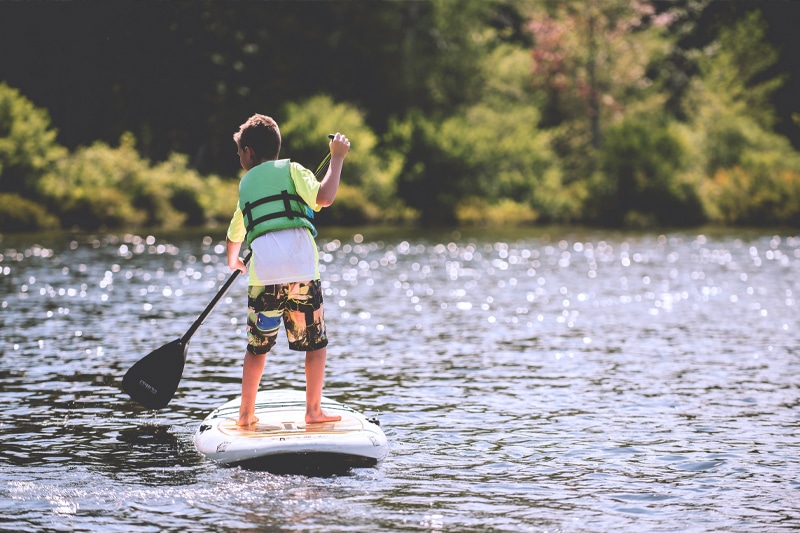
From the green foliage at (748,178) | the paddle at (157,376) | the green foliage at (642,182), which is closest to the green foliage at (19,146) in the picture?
the green foliage at (642,182)

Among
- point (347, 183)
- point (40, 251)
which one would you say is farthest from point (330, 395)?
point (347, 183)

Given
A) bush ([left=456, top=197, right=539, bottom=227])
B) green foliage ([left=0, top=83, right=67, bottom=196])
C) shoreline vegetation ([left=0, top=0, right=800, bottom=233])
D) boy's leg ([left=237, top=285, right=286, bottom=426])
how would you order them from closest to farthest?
1. boy's leg ([left=237, top=285, right=286, bottom=426])
2. green foliage ([left=0, top=83, right=67, bottom=196])
3. shoreline vegetation ([left=0, top=0, right=800, bottom=233])
4. bush ([left=456, top=197, right=539, bottom=227])

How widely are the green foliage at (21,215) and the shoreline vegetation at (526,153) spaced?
0.21 feet

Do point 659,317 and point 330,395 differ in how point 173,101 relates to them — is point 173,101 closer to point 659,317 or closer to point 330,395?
point 659,317

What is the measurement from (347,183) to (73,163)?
11.9 meters

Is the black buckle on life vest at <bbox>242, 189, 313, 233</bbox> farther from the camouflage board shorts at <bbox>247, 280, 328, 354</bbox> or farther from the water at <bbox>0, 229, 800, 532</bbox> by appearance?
the water at <bbox>0, 229, 800, 532</bbox>

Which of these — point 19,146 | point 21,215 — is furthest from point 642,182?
point 19,146

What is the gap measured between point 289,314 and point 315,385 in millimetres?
601

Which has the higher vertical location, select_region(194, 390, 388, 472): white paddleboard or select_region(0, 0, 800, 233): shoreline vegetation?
select_region(0, 0, 800, 233): shoreline vegetation

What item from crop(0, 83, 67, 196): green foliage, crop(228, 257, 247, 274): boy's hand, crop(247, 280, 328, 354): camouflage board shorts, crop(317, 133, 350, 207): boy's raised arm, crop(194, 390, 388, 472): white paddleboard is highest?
crop(0, 83, 67, 196): green foliage

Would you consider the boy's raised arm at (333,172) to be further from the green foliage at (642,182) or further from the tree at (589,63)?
the tree at (589,63)

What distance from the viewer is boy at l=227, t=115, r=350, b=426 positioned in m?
8.55

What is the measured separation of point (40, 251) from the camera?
33.5 meters

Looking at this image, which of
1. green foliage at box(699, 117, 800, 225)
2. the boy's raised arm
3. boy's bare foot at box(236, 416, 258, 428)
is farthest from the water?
green foliage at box(699, 117, 800, 225)
